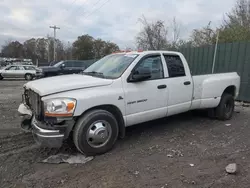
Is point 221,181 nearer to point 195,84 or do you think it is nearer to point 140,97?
point 140,97

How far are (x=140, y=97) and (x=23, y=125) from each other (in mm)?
2207

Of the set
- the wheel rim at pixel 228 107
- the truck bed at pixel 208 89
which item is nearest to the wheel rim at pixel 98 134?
the truck bed at pixel 208 89

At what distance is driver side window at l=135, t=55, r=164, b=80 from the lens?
4946mm

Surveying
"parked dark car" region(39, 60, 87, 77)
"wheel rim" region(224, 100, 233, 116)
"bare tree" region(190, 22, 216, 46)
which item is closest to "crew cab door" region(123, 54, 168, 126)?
"wheel rim" region(224, 100, 233, 116)

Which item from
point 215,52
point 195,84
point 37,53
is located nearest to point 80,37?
point 37,53

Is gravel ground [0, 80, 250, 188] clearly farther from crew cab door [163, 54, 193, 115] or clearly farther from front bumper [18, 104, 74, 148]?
crew cab door [163, 54, 193, 115]

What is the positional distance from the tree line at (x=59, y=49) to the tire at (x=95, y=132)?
44.3 m

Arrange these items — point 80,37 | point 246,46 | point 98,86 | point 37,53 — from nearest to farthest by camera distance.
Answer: point 98,86
point 246,46
point 80,37
point 37,53

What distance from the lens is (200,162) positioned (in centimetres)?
390

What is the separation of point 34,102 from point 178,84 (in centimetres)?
295

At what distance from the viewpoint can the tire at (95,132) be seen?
12.9ft

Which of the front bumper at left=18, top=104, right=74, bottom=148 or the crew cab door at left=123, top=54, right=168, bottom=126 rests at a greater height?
the crew cab door at left=123, top=54, right=168, bottom=126

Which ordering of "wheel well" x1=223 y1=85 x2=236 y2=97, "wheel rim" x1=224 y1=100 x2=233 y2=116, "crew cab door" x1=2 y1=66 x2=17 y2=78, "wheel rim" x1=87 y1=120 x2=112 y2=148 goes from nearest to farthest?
"wheel rim" x1=87 y1=120 x2=112 y2=148, "wheel rim" x1=224 y1=100 x2=233 y2=116, "wheel well" x1=223 y1=85 x2=236 y2=97, "crew cab door" x1=2 y1=66 x2=17 y2=78

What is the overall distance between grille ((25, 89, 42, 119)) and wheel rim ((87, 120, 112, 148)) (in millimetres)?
849
